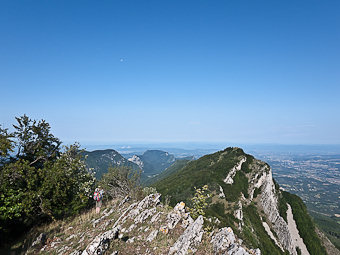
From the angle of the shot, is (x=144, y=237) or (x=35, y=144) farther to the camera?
(x=35, y=144)

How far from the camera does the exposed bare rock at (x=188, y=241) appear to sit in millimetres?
9157

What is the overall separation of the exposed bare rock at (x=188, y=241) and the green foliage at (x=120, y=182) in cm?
1171

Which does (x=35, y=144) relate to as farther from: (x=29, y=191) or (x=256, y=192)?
(x=256, y=192)

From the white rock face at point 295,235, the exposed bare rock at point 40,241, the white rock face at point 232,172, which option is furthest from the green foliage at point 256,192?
the exposed bare rock at point 40,241

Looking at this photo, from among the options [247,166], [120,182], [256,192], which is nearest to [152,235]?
[120,182]

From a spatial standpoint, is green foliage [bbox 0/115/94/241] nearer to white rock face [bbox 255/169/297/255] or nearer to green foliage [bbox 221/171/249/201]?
green foliage [bbox 221/171/249/201]

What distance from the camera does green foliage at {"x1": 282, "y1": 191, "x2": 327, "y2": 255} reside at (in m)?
61.2

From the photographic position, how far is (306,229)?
67.7m

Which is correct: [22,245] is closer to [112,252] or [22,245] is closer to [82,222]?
[82,222]

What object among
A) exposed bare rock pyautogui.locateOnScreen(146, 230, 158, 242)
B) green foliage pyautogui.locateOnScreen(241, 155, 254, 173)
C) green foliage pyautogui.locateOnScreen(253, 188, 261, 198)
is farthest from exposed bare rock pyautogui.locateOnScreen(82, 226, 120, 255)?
green foliage pyautogui.locateOnScreen(241, 155, 254, 173)

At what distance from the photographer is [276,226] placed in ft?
200

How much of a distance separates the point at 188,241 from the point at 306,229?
8627 cm

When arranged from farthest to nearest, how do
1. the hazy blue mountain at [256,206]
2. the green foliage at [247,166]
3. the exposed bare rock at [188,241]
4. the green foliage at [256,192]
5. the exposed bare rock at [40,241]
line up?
the green foliage at [247,166] → the green foliage at [256,192] → the hazy blue mountain at [256,206] → the exposed bare rock at [40,241] → the exposed bare rock at [188,241]

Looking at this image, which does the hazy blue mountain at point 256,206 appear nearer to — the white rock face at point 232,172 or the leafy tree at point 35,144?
the white rock face at point 232,172
